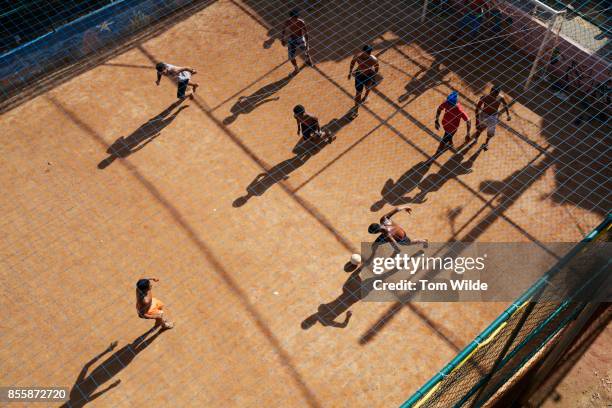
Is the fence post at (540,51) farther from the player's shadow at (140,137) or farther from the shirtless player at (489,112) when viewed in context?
the player's shadow at (140,137)

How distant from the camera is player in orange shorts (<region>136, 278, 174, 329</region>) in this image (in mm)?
8742

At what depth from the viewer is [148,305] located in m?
8.88

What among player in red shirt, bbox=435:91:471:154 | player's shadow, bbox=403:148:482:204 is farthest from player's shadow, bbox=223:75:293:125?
player's shadow, bbox=403:148:482:204

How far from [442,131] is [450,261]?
3.21 metres

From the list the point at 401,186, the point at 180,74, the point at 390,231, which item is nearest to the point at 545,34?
the point at 401,186

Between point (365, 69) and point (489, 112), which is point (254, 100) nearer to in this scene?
point (365, 69)

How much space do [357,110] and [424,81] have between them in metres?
1.75

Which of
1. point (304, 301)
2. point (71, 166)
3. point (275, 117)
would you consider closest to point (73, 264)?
point (71, 166)

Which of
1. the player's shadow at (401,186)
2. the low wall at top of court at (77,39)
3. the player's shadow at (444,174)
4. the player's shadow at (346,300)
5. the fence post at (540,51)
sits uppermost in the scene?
the low wall at top of court at (77,39)

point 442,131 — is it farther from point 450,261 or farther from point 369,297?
point 369,297

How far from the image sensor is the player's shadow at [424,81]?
42.4 ft

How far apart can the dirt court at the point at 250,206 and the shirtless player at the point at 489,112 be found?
47cm

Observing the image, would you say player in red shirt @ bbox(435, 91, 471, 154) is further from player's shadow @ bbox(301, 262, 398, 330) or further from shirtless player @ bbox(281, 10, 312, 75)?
shirtless player @ bbox(281, 10, 312, 75)

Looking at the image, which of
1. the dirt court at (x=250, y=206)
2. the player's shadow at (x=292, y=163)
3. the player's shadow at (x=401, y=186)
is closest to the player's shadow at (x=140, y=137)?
the dirt court at (x=250, y=206)
